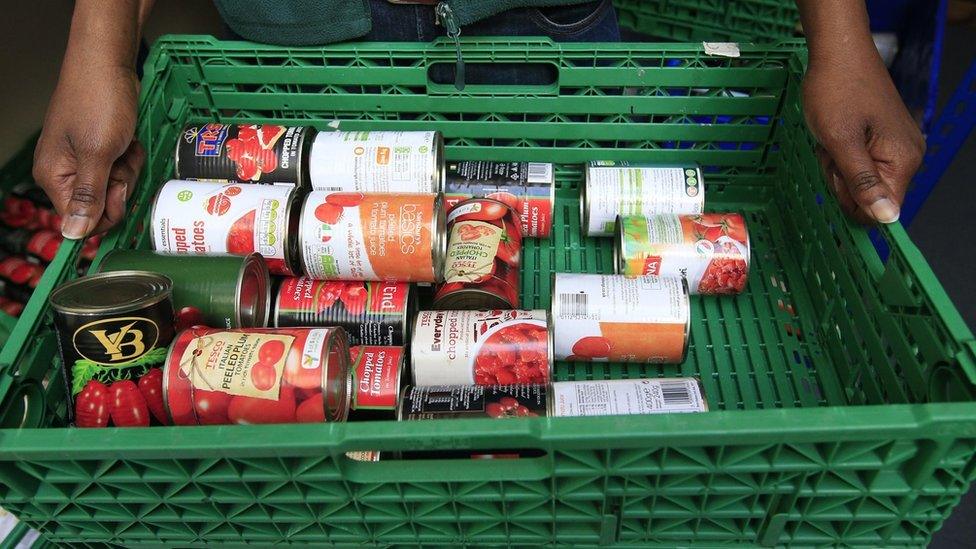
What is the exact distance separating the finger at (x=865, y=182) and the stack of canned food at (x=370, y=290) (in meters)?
0.28

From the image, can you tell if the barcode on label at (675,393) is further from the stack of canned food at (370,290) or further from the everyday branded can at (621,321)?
the everyday branded can at (621,321)

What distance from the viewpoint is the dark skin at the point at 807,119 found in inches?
43.6

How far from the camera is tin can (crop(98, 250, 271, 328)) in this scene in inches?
45.1

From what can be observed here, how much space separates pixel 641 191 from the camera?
4.84 feet

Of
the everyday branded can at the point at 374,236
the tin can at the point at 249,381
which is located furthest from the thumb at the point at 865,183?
the tin can at the point at 249,381

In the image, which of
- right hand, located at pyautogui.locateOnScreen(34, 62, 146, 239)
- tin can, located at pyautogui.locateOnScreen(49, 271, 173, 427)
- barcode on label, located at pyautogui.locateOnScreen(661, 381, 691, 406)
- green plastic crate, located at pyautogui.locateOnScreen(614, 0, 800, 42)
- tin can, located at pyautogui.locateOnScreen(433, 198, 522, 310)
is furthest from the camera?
green plastic crate, located at pyautogui.locateOnScreen(614, 0, 800, 42)

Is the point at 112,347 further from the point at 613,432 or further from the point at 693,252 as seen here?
the point at 693,252

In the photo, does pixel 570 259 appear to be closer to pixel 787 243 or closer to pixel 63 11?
pixel 787 243

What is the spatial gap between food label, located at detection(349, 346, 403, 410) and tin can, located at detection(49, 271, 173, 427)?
29 cm

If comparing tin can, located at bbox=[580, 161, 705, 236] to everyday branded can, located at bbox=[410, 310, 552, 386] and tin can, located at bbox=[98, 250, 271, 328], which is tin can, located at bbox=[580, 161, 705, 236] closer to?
everyday branded can, located at bbox=[410, 310, 552, 386]

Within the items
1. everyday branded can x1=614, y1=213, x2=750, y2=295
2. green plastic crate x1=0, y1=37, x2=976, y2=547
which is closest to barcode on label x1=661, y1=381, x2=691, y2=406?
green plastic crate x1=0, y1=37, x2=976, y2=547

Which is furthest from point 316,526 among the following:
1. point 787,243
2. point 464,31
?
point 787,243

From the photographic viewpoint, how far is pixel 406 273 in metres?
1.25

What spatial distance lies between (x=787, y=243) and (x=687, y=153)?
0.97 feet
